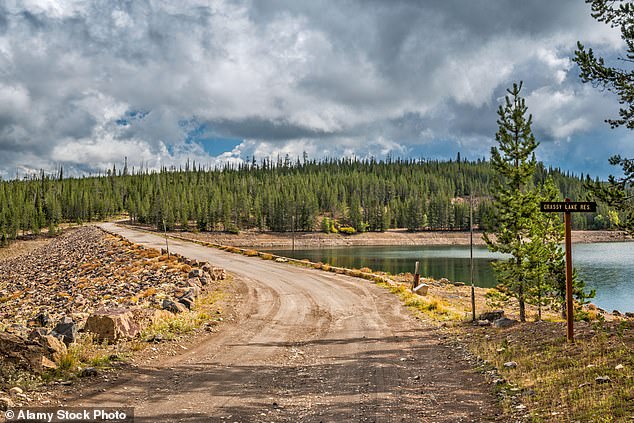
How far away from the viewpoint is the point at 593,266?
64562 mm

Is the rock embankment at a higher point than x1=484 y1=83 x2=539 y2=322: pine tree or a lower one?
lower

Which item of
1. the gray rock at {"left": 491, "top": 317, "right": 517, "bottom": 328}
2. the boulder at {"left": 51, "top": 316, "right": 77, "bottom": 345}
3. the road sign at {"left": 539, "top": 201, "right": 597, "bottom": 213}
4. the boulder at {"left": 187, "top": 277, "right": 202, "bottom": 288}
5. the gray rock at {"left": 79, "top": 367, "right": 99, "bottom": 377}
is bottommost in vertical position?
the gray rock at {"left": 491, "top": 317, "right": 517, "bottom": 328}

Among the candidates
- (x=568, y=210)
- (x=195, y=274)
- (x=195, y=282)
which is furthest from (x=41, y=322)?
(x=568, y=210)

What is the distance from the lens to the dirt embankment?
126 meters

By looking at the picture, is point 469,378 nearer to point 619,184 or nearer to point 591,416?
point 591,416

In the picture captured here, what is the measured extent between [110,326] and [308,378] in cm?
693

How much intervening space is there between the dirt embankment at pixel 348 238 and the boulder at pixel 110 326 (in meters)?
106

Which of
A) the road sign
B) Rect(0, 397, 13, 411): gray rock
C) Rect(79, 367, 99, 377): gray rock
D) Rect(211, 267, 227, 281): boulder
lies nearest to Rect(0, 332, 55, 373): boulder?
Rect(79, 367, 99, 377): gray rock

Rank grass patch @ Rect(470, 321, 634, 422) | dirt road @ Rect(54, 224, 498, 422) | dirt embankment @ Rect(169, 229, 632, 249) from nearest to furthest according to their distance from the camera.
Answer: grass patch @ Rect(470, 321, 634, 422) < dirt road @ Rect(54, 224, 498, 422) < dirt embankment @ Rect(169, 229, 632, 249)

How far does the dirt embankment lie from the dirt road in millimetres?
104402

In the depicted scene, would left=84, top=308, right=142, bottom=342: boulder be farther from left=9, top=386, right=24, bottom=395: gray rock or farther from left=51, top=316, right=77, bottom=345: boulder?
left=9, top=386, right=24, bottom=395: gray rock

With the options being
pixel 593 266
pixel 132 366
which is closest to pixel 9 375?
pixel 132 366

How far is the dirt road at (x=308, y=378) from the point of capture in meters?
9.04

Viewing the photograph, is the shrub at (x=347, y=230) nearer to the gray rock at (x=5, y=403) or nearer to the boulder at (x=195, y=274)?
the boulder at (x=195, y=274)
